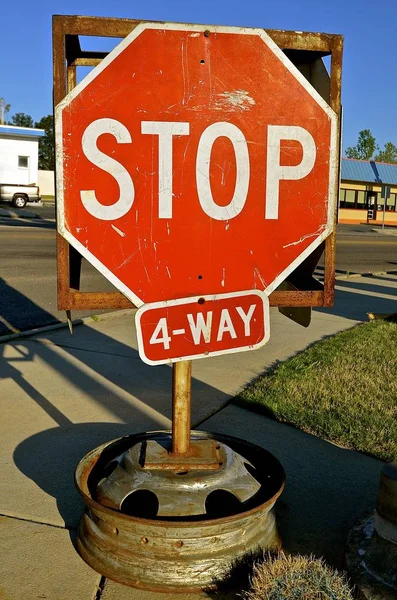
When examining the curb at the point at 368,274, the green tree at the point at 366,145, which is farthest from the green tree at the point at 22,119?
the curb at the point at 368,274

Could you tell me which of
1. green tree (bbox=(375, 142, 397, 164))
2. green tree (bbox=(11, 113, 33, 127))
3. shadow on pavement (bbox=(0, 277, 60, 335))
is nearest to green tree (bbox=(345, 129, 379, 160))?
green tree (bbox=(375, 142, 397, 164))

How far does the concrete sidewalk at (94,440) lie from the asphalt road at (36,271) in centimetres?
124

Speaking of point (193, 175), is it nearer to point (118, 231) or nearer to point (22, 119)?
point (118, 231)

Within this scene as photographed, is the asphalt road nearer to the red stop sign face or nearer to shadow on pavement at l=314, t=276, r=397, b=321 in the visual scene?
shadow on pavement at l=314, t=276, r=397, b=321

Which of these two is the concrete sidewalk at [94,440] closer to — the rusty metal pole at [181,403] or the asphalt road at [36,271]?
the rusty metal pole at [181,403]

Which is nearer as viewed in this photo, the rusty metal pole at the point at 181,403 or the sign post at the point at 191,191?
the sign post at the point at 191,191

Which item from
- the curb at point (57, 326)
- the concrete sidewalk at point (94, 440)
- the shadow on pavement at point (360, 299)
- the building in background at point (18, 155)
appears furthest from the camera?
the building in background at point (18, 155)

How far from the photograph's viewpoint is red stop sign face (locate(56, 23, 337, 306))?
218 cm

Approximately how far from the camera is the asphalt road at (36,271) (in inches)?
319

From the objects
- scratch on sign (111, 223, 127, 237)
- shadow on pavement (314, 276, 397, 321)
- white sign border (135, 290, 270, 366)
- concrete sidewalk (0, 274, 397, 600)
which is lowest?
concrete sidewalk (0, 274, 397, 600)

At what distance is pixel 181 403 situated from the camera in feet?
8.45

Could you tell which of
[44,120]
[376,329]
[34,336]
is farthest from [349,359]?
[44,120]

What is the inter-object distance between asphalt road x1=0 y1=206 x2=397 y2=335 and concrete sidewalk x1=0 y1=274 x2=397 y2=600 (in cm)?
124

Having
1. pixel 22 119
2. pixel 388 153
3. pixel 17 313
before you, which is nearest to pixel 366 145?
pixel 388 153
